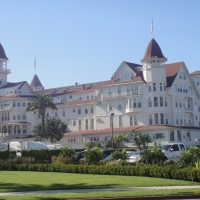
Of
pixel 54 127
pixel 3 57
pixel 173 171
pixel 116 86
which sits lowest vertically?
pixel 173 171

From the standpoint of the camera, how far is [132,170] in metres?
29.0

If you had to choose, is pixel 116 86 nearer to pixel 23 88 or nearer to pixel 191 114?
pixel 191 114

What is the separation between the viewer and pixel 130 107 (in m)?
79.5

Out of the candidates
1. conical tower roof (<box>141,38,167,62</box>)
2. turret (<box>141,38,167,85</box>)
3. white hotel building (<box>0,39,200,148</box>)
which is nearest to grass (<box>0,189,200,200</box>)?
white hotel building (<box>0,39,200,148</box>)

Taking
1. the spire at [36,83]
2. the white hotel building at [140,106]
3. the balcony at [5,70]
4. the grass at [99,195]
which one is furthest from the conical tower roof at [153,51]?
the spire at [36,83]

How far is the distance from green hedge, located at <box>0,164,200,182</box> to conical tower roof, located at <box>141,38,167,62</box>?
44587mm

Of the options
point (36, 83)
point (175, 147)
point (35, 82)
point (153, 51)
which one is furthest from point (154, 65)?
point (35, 82)

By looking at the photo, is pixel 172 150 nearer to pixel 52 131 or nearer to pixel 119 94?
pixel 119 94

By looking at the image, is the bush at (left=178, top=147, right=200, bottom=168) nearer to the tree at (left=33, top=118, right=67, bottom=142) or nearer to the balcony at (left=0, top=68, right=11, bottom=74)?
the tree at (left=33, top=118, right=67, bottom=142)

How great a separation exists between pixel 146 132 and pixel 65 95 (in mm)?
27770

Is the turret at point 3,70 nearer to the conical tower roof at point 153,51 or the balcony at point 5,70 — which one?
the balcony at point 5,70

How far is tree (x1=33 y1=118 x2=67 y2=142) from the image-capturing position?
83681 mm

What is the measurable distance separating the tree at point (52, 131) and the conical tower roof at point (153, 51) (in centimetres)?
2182

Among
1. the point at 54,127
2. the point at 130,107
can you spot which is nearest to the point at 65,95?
the point at 54,127
